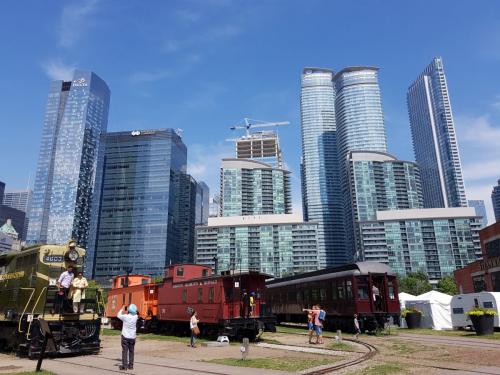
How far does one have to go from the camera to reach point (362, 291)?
2416 centimetres

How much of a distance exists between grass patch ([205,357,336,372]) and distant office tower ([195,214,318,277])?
447 feet

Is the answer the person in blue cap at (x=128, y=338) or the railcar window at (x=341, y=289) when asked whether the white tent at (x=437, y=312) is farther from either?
the person in blue cap at (x=128, y=338)

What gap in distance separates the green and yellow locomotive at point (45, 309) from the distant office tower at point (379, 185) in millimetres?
162214

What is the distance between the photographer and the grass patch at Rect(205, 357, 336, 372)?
11695 millimetres

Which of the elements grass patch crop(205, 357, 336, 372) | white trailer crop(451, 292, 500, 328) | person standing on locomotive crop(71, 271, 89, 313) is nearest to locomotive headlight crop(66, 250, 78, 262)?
person standing on locomotive crop(71, 271, 89, 313)

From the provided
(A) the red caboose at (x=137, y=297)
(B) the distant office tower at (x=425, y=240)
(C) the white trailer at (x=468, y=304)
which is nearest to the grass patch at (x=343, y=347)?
(C) the white trailer at (x=468, y=304)

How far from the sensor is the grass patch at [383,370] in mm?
10961

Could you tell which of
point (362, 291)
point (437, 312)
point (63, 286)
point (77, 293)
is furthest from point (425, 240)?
point (63, 286)

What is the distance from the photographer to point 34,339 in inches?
542

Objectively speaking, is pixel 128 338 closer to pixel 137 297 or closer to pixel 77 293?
pixel 77 293

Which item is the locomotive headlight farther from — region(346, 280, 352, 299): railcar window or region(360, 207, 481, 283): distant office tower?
region(360, 207, 481, 283): distant office tower

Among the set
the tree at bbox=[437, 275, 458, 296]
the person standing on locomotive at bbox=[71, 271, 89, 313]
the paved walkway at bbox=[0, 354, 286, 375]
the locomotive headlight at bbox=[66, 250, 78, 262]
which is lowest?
the paved walkway at bbox=[0, 354, 286, 375]

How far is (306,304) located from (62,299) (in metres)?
19.2

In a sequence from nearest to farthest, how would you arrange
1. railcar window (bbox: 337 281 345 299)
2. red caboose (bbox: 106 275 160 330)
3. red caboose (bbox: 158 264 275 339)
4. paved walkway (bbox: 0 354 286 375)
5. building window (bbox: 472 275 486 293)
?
paved walkway (bbox: 0 354 286 375), red caboose (bbox: 158 264 275 339), railcar window (bbox: 337 281 345 299), red caboose (bbox: 106 275 160 330), building window (bbox: 472 275 486 293)
